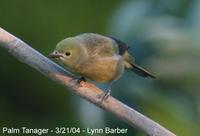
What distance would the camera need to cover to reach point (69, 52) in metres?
2.66

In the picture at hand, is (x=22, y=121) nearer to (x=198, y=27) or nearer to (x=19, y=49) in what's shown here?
(x=198, y=27)

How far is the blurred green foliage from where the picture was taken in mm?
3156

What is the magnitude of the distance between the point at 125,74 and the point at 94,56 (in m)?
0.52

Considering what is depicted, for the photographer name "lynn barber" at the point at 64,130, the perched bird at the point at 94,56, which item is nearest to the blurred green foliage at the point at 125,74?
the photographer name "lynn barber" at the point at 64,130

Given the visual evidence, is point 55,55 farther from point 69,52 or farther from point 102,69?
point 102,69

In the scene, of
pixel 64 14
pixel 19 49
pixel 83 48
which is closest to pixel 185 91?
pixel 83 48

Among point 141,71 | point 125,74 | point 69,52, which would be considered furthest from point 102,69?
point 125,74

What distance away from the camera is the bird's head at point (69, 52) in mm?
2613

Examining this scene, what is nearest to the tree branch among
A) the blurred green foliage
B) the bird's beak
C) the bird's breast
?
the bird's beak

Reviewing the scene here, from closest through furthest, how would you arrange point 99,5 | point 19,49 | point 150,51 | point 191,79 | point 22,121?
point 19,49 → point 191,79 → point 150,51 → point 22,121 → point 99,5

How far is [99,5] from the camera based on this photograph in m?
4.75

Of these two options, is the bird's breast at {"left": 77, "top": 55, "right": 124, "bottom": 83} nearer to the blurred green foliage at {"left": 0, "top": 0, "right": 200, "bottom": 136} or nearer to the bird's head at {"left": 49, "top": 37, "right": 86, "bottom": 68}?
the bird's head at {"left": 49, "top": 37, "right": 86, "bottom": 68}

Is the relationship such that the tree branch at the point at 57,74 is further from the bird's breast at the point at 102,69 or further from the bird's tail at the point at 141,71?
the bird's tail at the point at 141,71

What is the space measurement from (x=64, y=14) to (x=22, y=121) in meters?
0.87
